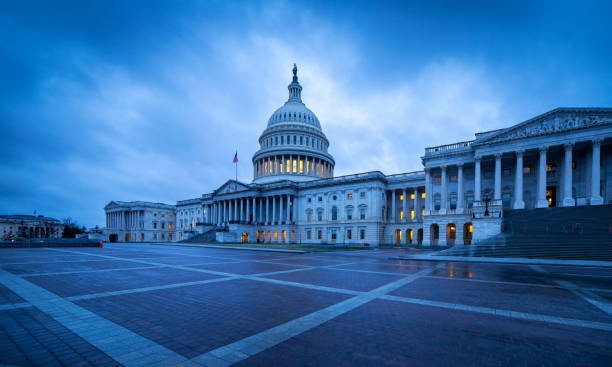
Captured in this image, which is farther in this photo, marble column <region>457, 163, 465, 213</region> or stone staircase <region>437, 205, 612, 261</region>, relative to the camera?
marble column <region>457, 163, 465, 213</region>

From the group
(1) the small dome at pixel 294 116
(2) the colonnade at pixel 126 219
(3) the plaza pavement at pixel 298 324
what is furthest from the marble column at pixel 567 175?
(2) the colonnade at pixel 126 219

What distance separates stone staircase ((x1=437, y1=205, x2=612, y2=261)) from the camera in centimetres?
2316

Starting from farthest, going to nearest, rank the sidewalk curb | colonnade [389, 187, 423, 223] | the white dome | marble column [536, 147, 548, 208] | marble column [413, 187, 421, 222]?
the white dome → colonnade [389, 187, 423, 223] → marble column [413, 187, 421, 222] → marble column [536, 147, 548, 208] → the sidewalk curb

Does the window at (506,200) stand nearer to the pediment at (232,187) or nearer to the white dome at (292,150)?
the white dome at (292,150)

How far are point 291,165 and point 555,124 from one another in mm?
61652

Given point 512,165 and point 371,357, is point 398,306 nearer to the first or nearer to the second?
point 371,357

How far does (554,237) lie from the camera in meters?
25.8

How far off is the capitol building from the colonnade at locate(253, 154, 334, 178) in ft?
1.07

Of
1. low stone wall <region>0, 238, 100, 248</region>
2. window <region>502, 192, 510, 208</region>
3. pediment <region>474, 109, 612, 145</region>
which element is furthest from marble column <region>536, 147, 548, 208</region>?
low stone wall <region>0, 238, 100, 248</region>

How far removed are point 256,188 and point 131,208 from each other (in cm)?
6054

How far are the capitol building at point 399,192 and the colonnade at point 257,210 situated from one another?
1.00 ft

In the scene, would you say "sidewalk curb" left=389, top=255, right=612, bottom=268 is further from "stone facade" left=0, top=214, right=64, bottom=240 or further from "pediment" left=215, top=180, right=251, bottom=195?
"stone facade" left=0, top=214, right=64, bottom=240

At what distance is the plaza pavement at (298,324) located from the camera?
5.13 meters

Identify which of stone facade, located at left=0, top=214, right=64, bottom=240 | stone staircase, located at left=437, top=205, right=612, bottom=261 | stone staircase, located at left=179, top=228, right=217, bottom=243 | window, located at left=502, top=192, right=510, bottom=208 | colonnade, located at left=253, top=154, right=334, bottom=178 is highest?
colonnade, located at left=253, top=154, right=334, bottom=178
